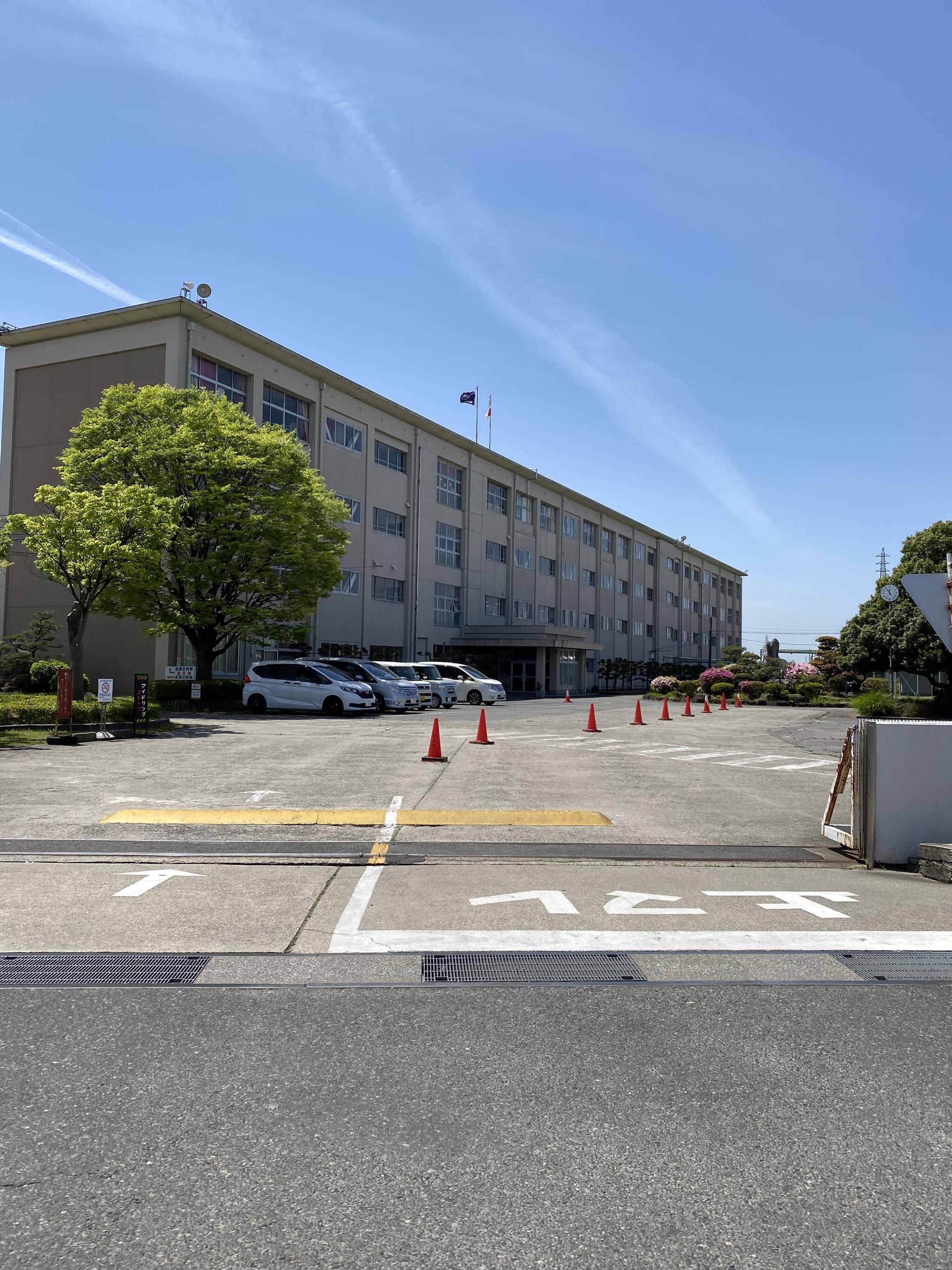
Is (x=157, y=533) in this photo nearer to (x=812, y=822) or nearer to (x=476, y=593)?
(x=812, y=822)

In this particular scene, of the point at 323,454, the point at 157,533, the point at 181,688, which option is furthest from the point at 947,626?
the point at 323,454

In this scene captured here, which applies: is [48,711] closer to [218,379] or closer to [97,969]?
[97,969]

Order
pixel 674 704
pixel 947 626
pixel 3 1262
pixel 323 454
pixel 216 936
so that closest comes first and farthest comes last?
pixel 3 1262, pixel 216 936, pixel 947 626, pixel 323 454, pixel 674 704

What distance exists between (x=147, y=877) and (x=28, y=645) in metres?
29.5

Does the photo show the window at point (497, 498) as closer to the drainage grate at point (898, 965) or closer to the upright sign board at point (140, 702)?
the upright sign board at point (140, 702)

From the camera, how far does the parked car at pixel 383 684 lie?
3114cm

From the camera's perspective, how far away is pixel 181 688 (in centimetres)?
3216

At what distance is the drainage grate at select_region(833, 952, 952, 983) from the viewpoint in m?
5.25

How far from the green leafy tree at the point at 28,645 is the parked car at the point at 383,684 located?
8.90m

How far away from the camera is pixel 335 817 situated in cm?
1045

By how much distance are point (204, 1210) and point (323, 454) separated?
44.9m

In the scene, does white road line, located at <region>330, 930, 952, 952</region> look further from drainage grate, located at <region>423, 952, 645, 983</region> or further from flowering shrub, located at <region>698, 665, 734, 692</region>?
flowering shrub, located at <region>698, 665, 734, 692</region>

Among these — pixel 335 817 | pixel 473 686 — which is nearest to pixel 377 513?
pixel 473 686

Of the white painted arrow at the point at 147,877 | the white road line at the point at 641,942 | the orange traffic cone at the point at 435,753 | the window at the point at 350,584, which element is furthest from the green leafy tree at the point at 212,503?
the white road line at the point at 641,942
